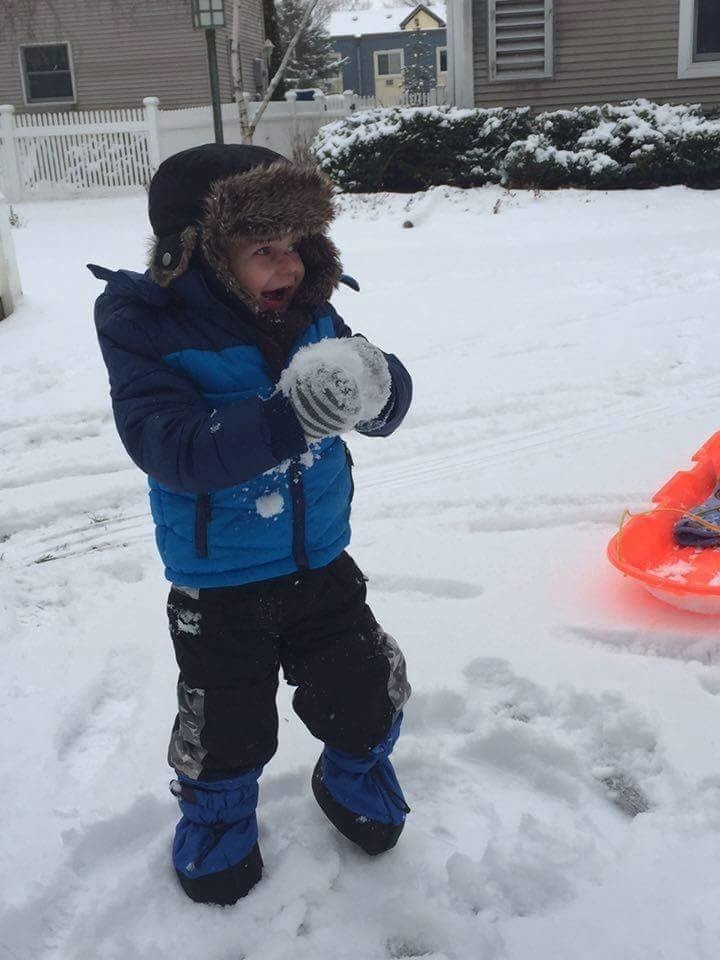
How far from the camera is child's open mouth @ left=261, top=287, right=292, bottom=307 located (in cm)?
179

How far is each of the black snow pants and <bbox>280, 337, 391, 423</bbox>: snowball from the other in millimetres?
465

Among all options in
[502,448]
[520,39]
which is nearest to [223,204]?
[502,448]

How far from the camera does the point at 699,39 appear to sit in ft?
44.0

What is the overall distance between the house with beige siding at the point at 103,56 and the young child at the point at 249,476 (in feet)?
62.6

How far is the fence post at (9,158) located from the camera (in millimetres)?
15430

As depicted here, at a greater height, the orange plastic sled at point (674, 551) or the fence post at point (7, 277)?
the fence post at point (7, 277)

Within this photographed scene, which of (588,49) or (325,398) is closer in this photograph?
(325,398)

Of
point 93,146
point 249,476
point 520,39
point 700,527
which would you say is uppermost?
point 520,39

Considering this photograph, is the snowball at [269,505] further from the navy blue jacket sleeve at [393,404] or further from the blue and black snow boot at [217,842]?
the blue and black snow boot at [217,842]

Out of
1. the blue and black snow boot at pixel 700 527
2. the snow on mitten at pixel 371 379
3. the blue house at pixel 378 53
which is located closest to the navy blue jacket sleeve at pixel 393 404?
the snow on mitten at pixel 371 379

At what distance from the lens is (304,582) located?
6.10 ft

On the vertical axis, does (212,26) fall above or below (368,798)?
above

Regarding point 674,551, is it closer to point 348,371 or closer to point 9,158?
point 348,371

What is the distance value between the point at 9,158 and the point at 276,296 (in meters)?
16.0
